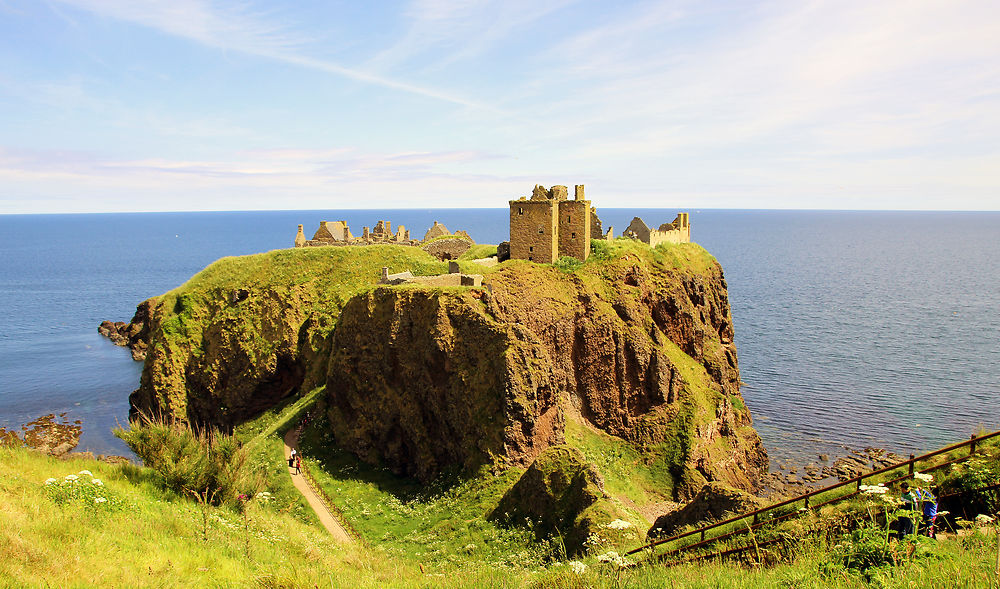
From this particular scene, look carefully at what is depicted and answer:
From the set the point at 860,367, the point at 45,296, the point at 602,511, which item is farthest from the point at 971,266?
the point at 45,296

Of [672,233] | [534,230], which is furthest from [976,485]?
[672,233]

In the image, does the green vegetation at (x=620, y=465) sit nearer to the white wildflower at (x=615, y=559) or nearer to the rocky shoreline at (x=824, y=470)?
the rocky shoreline at (x=824, y=470)

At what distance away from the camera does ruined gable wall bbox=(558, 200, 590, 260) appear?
46.6m

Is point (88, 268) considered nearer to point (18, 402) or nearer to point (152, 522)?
point (18, 402)

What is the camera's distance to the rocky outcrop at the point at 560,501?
82.4 feet

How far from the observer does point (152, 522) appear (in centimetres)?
1568

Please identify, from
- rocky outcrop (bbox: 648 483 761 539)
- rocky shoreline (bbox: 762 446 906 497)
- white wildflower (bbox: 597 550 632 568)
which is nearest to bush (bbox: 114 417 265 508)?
white wildflower (bbox: 597 550 632 568)

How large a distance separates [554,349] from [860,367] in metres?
51.3

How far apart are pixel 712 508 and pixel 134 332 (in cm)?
9564

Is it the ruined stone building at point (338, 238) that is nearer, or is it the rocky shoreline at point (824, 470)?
the rocky shoreline at point (824, 470)

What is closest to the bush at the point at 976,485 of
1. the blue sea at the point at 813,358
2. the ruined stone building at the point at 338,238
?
the blue sea at the point at 813,358

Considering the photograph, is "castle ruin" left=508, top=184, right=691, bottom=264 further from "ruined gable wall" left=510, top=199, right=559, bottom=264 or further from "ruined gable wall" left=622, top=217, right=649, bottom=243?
"ruined gable wall" left=622, top=217, right=649, bottom=243

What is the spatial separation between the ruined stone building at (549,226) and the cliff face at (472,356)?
1538mm

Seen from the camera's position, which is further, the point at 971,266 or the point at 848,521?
the point at 971,266
